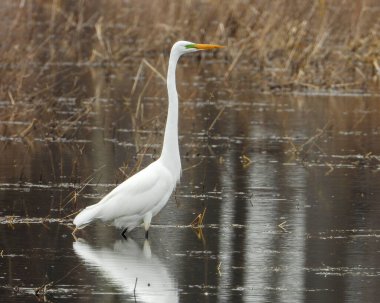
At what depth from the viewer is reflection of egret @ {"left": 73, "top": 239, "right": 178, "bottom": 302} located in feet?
22.9

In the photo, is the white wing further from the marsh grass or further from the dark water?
the marsh grass

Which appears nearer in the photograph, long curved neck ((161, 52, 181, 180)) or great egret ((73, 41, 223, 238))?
great egret ((73, 41, 223, 238))

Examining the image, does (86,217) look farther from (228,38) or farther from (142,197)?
(228,38)

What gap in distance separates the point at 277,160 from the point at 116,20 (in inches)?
618

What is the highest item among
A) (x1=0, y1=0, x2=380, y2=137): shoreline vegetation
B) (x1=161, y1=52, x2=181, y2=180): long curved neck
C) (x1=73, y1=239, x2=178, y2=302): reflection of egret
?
(x1=0, y1=0, x2=380, y2=137): shoreline vegetation

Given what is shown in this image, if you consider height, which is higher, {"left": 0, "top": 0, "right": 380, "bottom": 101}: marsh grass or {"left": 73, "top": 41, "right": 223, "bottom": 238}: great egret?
{"left": 0, "top": 0, "right": 380, "bottom": 101}: marsh grass

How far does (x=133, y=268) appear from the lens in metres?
7.71

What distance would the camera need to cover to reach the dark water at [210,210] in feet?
23.7

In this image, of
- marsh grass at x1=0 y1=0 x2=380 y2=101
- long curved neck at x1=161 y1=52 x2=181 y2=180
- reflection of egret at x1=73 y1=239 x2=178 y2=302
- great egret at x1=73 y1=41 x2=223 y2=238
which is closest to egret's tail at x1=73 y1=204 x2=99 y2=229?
great egret at x1=73 y1=41 x2=223 y2=238

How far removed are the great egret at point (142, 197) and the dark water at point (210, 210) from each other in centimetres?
18

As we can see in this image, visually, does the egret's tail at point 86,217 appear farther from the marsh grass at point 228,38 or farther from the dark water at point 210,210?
the marsh grass at point 228,38

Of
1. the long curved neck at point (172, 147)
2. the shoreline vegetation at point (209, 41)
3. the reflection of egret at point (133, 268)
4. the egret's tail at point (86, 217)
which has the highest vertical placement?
the shoreline vegetation at point (209, 41)

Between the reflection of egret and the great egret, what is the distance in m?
0.19

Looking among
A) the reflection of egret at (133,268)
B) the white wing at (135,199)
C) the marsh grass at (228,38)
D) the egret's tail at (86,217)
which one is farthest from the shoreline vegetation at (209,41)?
the reflection of egret at (133,268)
